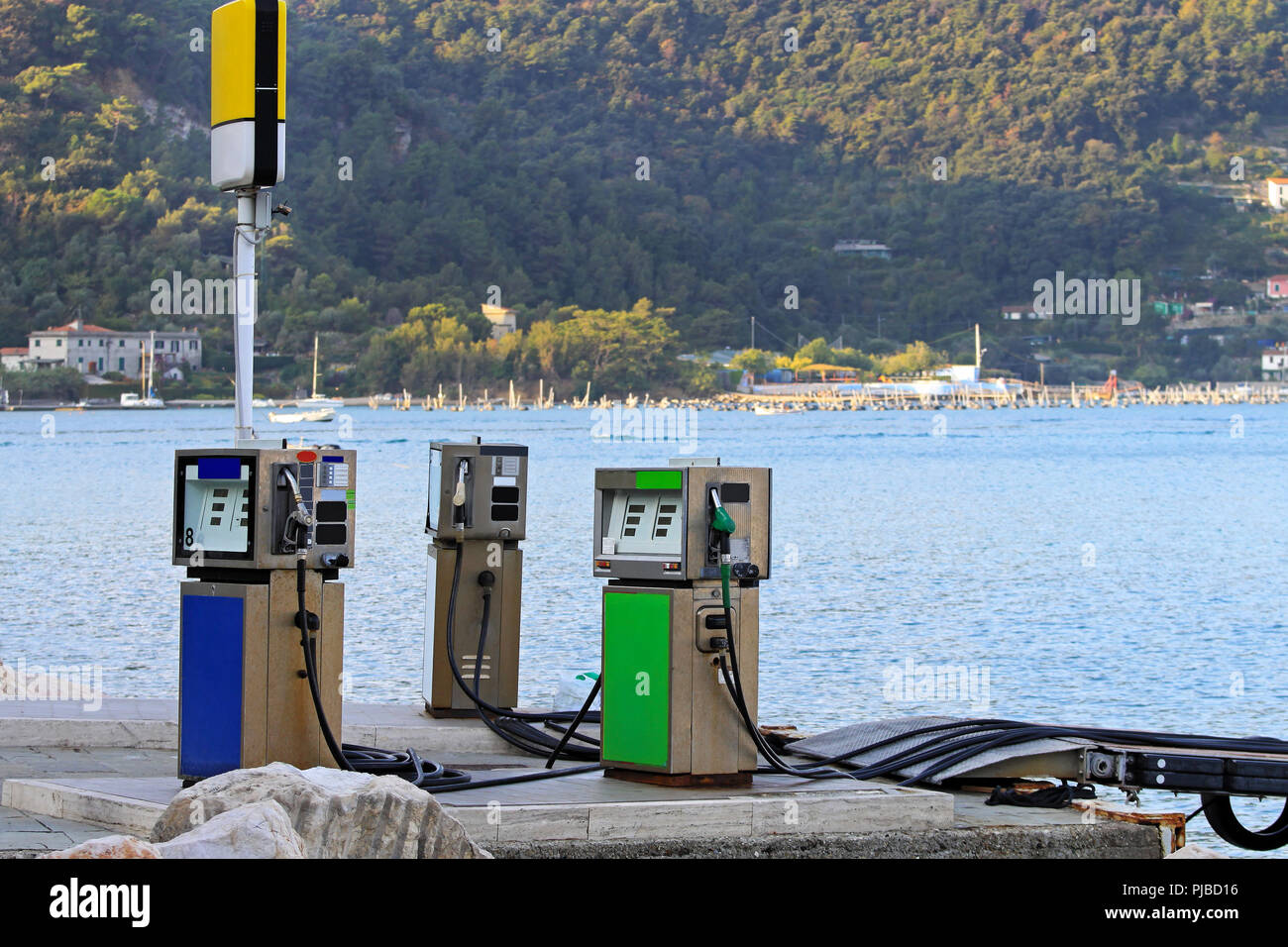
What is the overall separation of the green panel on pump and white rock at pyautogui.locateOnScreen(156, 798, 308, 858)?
245 cm

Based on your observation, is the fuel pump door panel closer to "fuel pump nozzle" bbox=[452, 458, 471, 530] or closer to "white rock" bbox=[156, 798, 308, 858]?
"fuel pump nozzle" bbox=[452, 458, 471, 530]

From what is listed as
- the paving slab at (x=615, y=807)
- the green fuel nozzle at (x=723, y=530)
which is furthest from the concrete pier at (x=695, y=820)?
the green fuel nozzle at (x=723, y=530)

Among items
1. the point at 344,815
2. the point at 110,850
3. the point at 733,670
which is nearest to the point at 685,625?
the point at 733,670

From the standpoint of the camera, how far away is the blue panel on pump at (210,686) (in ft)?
27.2

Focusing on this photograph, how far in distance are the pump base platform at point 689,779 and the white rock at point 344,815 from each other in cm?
175

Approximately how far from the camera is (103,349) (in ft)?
460

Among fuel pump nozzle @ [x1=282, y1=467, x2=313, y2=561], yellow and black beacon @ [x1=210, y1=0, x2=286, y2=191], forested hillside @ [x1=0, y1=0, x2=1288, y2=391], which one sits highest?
forested hillside @ [x1=0, y1=0, x2=1288, y2=391]

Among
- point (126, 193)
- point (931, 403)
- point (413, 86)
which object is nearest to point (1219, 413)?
point (931, 403)

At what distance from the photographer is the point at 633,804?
7.93 meters

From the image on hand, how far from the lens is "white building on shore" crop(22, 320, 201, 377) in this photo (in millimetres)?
139500

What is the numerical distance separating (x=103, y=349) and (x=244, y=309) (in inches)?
5404

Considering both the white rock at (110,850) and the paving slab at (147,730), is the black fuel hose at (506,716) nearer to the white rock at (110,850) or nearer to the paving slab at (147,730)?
the paving slab at (147,730)

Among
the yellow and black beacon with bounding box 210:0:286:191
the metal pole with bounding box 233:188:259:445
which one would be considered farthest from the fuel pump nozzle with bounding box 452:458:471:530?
→ the yellow and black beacon with bounding box 210:0:286:191
